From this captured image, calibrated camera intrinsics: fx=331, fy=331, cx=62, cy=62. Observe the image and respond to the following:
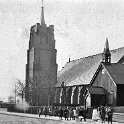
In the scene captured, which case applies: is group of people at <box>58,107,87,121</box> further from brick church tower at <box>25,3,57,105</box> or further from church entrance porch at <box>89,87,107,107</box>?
brick church tower at <box>25,3,57,105</box>

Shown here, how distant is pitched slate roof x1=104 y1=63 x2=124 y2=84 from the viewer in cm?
5453

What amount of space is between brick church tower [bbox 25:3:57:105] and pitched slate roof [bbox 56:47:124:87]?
544 cm

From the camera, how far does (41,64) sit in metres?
100

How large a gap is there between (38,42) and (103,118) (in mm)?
67837

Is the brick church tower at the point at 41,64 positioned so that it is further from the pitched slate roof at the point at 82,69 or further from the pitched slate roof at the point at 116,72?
the pitched slate roof at the point at 116,72

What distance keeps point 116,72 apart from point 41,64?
152ft

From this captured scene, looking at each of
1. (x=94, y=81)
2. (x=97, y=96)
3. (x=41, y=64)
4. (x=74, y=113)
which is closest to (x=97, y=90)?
(x=97, y=96)

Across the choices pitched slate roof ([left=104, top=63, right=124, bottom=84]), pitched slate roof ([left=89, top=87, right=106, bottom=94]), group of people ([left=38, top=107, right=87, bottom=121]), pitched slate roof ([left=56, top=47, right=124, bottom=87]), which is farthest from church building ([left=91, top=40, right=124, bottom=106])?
pitched slate roof ([left=56, top=47, right=124, bottom=87])

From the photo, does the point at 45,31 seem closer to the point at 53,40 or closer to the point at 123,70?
the point at 53,40

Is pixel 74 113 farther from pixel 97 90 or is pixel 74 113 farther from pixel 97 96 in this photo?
pixel 97 90

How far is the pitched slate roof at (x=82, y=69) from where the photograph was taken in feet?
245

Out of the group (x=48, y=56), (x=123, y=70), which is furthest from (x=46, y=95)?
(x=123, y=70)

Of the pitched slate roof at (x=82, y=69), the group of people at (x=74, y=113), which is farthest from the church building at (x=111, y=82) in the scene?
the group of people at (x=74, y=113)

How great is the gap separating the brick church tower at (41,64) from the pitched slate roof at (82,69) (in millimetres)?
5436
